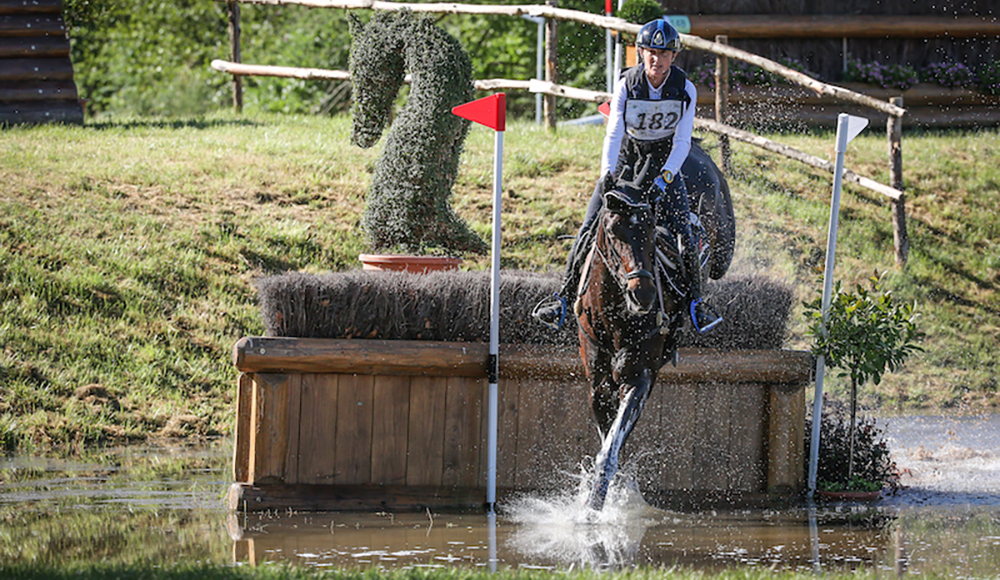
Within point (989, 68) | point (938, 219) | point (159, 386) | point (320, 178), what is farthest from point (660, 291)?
point (989, 68)

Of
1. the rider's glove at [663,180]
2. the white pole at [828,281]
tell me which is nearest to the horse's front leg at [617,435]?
the rider's glove at [663,180]

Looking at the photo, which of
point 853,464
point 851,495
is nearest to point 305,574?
point 851,495

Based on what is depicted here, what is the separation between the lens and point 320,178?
13695 millimetres

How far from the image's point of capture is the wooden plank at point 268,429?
6.83 meters

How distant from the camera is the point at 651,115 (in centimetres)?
662

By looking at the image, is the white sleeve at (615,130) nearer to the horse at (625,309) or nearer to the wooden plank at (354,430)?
the horse at (625,309)

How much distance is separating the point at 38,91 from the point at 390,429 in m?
11.0

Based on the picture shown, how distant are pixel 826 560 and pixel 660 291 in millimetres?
1658

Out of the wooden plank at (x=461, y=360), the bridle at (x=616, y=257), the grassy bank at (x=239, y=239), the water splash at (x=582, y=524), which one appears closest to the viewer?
the water splash at (x=582, y=524)

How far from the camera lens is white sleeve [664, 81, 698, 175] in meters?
6.51

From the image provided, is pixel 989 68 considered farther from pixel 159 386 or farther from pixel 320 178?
pixel 159 386

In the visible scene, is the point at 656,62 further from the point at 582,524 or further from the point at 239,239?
the point at 239,239

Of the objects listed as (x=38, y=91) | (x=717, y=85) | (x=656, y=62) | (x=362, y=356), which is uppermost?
(x=717, y=85)

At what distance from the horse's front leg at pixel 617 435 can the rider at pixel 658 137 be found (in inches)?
19.4
